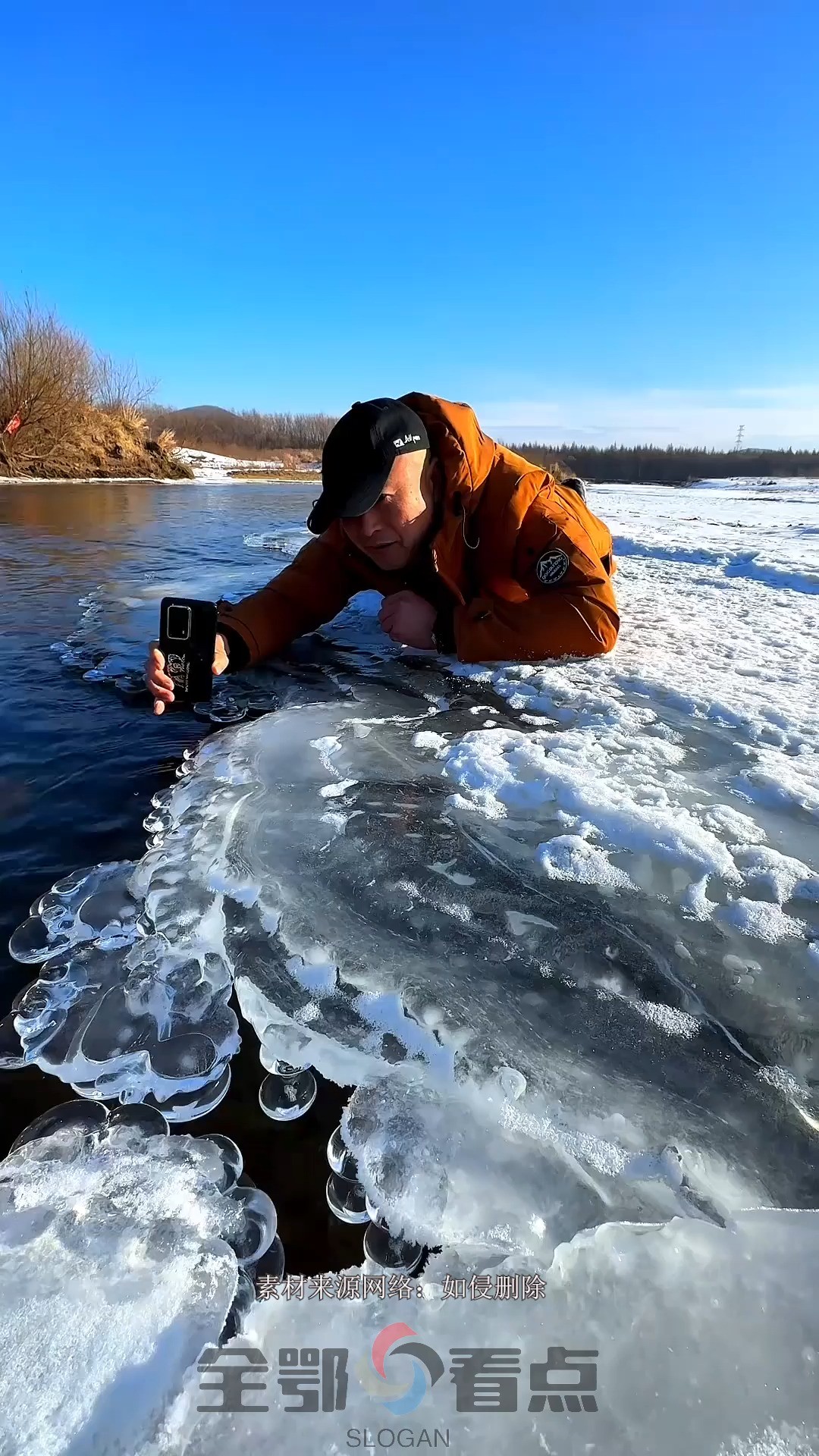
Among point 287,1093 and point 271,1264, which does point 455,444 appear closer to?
point 287,1093

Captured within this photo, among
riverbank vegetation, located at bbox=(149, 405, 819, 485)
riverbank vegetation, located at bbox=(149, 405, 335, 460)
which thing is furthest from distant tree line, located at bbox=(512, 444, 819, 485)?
riverbank vegetation, located at bbox=(149, 405, 335, 460)

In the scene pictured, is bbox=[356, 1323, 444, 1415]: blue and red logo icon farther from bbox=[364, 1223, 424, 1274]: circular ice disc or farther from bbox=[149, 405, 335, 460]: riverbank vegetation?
bbox=[149, 405, 335, 460]: riverbank vegetation

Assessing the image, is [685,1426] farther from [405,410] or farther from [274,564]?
[274,564]

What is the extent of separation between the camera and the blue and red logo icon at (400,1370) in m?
A: 0.74

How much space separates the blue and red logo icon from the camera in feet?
2.41

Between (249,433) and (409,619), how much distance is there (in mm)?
78609

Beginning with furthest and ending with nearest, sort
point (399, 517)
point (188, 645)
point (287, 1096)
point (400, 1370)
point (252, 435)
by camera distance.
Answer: point (252, 435), point (399, 517), point (188, 645), point (287, 1096), point (400, 1370)

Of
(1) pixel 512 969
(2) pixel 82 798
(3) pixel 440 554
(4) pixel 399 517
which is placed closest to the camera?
(1) pixel 512 969

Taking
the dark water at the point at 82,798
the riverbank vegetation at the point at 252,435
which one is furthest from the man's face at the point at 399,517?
the riverbank vegetation at the point at 252,435

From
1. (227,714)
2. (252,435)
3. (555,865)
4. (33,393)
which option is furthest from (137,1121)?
(252,435)

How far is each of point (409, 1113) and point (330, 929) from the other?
1.44ft

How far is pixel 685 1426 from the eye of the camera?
69cm

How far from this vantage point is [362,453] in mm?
2238

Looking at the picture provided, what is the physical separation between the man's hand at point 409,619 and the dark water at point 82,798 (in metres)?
1.06
